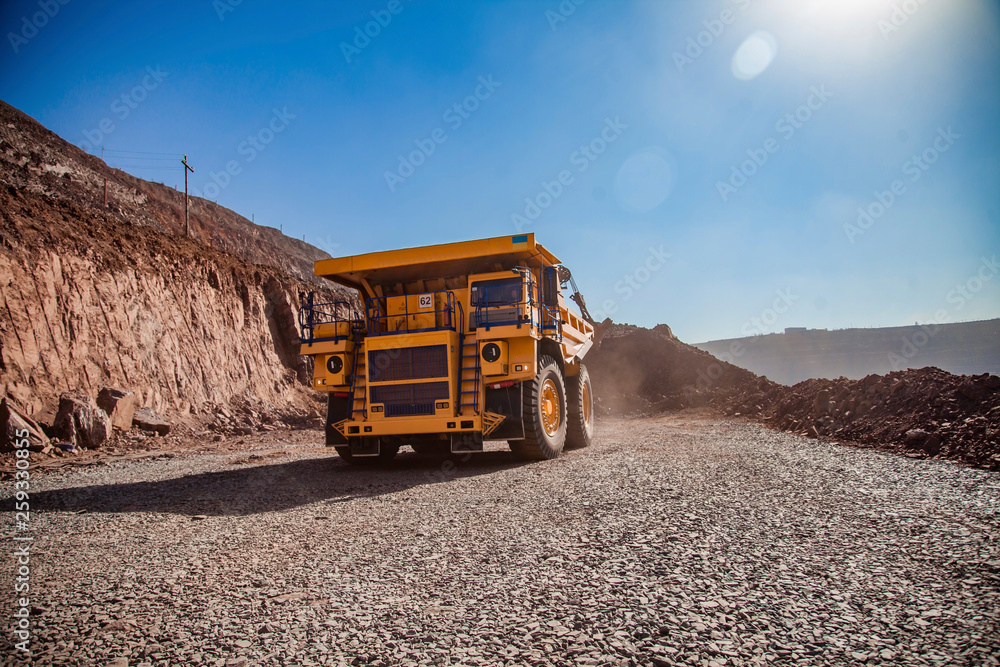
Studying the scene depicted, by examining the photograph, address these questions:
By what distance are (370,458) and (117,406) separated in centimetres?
787

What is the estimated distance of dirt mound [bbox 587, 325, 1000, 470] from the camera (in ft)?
26.7

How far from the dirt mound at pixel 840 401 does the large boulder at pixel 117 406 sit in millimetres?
16354

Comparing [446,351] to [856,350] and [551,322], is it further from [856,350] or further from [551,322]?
[856,350]

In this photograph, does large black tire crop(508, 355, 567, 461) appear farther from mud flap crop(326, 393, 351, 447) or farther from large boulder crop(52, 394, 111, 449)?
large boulder crop(52, 394, 111, 449)

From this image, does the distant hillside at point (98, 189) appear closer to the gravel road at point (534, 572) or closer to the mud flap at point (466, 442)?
the mud flap at point (466, 442)

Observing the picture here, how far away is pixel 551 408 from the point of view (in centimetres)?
917

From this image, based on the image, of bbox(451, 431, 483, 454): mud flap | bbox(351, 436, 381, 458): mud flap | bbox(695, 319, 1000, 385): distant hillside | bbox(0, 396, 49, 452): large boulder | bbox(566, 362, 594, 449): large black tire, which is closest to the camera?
bbox(451, 431, 483, 454): mud flap

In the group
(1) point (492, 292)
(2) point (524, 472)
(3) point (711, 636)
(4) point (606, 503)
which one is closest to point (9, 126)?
(1) point (492, 292)

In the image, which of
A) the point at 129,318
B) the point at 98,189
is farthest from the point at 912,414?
the point at 98,189

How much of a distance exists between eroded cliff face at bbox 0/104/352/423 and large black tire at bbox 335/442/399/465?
8.55 meters

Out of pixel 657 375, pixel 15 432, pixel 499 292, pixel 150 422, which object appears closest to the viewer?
pixel 499 292

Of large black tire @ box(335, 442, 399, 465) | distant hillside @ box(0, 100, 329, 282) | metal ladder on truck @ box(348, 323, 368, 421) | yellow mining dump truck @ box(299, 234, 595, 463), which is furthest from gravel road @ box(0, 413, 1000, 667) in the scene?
distant hillside @ box(0, 100, 329, 282)

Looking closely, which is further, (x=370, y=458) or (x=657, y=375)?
(x=657, y=375)

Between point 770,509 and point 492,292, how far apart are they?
5060 millimetres
